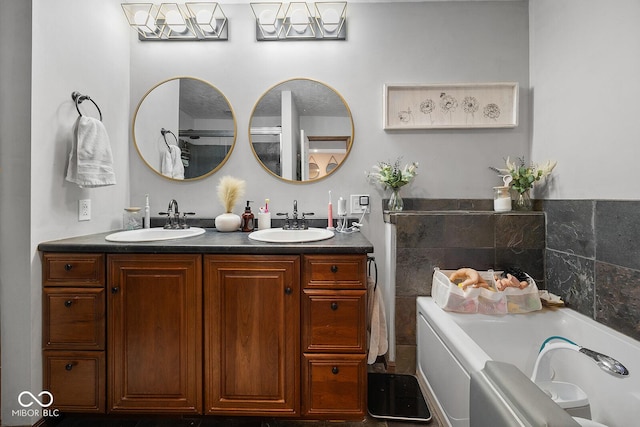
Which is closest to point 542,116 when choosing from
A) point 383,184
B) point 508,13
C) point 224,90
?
point 508,13

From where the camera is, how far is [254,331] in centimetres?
138

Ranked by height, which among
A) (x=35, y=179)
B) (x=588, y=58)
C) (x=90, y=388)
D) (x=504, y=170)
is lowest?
(x=90, y=388)

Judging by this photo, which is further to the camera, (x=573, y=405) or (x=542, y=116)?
(x=542, y=116)

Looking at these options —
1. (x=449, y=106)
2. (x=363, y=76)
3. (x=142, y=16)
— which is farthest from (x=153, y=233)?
(x=449, y=106)

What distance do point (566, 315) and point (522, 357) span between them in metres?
0.33

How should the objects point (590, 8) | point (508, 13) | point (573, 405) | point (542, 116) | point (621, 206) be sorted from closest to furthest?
1. point (573, 405)
2. point (621, 206)
3. point (590, 8)
4. point (542, 116)
5. point (508, 13)

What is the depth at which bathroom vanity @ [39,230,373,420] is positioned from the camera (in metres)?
1.38

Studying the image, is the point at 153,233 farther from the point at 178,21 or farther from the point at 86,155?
the point at 178,21

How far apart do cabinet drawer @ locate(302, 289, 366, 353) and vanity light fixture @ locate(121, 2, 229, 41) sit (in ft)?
6.32

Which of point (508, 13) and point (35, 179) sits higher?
point (508, 13)

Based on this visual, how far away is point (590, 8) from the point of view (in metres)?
1.50

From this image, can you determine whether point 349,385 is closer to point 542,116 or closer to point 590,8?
point 542,116

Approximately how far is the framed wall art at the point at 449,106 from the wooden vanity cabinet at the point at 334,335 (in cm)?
116

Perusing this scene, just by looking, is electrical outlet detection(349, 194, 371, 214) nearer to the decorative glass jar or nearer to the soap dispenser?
the soap dispenser
